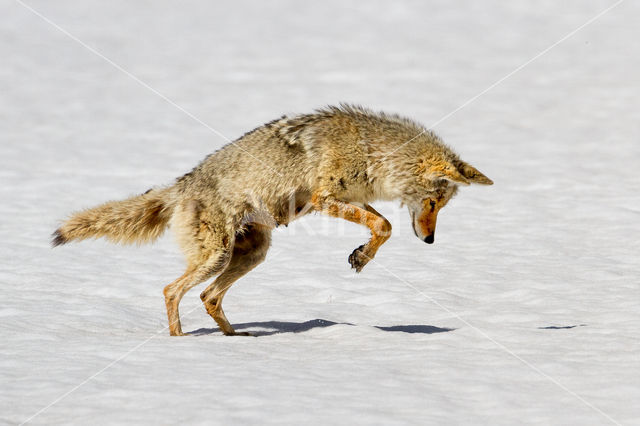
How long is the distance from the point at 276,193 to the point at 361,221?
2.88ft

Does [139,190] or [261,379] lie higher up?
[139,190]

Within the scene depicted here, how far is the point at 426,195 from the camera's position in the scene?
8391 mm

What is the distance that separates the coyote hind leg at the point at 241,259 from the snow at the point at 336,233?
1.22 feet

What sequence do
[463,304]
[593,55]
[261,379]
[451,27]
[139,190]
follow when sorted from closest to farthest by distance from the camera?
[261,379], [463,304], [139,190], [593,55], [451,27]

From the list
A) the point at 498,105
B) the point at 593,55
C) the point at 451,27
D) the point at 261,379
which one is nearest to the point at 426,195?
the point at 261,379

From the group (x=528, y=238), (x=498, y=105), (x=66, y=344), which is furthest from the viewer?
(x=498, y=105)

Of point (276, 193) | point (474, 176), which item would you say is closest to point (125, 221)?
point (276, 193)

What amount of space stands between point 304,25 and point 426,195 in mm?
19726

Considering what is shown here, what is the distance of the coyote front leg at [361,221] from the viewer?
7.90m

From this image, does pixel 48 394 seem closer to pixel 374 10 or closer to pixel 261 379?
pixel 261 379

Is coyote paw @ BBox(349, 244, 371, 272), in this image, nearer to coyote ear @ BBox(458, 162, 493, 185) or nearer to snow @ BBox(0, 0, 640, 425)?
snow @ BBox(0, 0, 640, 425)

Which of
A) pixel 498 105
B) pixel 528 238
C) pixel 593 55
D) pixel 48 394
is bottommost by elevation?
pixel 48 394

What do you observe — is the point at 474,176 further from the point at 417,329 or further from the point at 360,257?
the point at 417,329

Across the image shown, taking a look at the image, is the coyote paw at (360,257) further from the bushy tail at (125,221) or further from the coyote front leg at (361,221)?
the bushy tail at (125,221)
